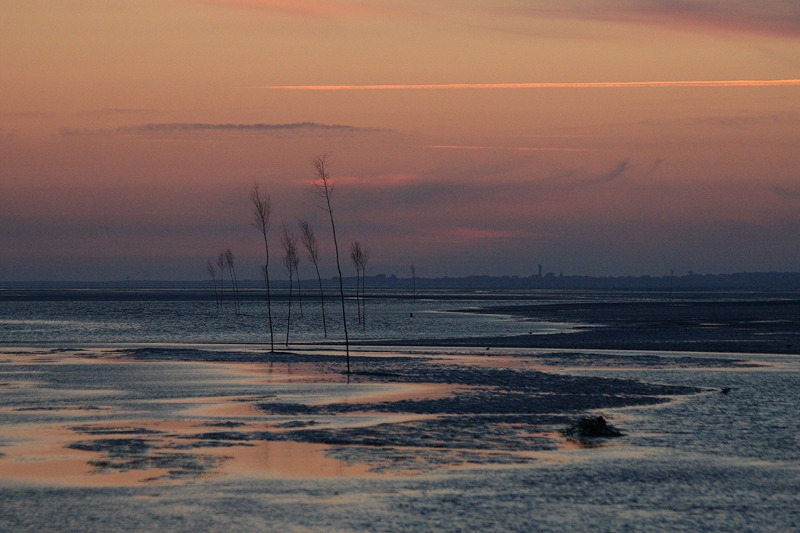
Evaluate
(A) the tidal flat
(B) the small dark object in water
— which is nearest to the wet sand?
(A) the tidal flat

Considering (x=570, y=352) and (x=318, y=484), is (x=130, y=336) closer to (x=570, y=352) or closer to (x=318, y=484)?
(x=570, y=352)

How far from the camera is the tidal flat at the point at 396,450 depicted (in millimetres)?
13180

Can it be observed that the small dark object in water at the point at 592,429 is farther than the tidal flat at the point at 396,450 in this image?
Yes

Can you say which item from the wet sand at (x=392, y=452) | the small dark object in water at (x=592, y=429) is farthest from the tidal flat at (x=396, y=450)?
the small dark object in water at (x=592, y=429)

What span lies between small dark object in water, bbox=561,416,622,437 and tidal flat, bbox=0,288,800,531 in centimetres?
29

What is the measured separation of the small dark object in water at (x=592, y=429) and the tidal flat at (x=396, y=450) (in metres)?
0.29

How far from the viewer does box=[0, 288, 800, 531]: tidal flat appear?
13.2 meters

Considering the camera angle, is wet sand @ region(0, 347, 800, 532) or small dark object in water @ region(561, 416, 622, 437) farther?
small dark object in water @ region(561, 416, 622, 437)

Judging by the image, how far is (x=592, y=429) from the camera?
20.0m

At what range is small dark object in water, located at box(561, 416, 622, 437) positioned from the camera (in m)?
20.0

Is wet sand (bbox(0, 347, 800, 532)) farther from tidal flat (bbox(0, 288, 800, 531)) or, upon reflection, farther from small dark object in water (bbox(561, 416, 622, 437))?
small dark object in water (bbox(561, 416, 622, 437))

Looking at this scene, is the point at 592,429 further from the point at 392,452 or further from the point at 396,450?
the point at 392,452

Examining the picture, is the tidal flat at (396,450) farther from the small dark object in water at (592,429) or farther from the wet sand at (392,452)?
the small dark object in water at (592,429)

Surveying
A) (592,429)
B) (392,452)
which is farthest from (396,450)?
(592,429)
